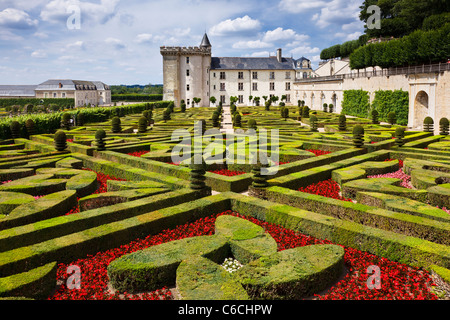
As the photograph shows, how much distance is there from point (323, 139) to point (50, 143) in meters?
13.9

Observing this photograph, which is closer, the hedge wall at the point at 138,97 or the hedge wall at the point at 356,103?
the hedge wall at the point at 356,103

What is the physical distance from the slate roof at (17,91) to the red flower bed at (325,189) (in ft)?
308

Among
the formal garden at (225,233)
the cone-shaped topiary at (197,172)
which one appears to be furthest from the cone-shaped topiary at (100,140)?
the cone-shaped topiary at (197,172)

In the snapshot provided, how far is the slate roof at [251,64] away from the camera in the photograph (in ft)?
208

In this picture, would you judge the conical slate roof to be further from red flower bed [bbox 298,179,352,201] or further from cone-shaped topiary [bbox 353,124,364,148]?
red flower bed [bbox 298,179,352,201]

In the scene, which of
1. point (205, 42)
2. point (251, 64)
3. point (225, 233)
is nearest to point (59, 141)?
point (225, 233)

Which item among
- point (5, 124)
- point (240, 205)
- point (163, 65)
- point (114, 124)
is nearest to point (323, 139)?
point (240, 205)

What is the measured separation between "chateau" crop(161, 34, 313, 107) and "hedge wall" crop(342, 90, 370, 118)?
21.0 m

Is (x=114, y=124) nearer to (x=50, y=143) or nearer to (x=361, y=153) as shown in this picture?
(x=50, y=143)

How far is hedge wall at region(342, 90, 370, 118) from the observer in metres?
37.4

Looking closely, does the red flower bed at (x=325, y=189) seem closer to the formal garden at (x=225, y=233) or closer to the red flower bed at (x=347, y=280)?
the formal garden at (x=225, y=233)

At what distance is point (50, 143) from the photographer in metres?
18.0

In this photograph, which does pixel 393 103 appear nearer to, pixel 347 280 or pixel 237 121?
pixel 237 121

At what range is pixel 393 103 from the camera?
31609 millimetres
